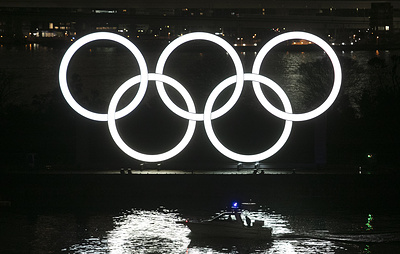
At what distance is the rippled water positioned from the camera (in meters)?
26.8

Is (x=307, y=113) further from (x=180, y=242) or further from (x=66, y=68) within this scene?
(x=66, y=68)

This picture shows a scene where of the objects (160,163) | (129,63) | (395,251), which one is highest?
(129,63)

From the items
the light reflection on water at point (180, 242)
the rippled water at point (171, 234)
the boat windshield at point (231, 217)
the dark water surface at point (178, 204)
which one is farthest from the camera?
the dark water surface at point (178, 204)

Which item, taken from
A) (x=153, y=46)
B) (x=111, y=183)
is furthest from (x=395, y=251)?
(x=153, y=46)

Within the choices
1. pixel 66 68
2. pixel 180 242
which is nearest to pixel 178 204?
pixel 180 242

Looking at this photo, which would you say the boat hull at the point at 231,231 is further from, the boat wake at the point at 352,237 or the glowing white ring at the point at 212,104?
the glowing white ring at the point at 212,104

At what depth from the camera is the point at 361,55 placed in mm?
129500

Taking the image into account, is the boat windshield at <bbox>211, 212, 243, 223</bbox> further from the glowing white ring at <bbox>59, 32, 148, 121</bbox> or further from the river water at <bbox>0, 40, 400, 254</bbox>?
the glowing white ring at <bbox>59, 32, 148, 121</bbox>

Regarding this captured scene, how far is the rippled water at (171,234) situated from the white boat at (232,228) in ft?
0.78

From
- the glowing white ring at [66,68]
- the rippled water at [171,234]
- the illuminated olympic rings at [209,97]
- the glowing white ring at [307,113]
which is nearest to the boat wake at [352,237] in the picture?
the rippled water at [171,234]

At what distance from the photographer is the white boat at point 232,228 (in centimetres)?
2692

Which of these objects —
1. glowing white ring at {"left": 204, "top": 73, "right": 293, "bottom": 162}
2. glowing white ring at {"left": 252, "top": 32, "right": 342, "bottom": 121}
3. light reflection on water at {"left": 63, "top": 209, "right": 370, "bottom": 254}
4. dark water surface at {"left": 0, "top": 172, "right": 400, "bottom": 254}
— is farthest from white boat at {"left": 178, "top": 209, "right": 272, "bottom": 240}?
glowing white ring at {"left": 252, "top": 32, "right": 342, "bottom": 121}

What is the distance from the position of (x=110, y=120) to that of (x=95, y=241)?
20.4 feet

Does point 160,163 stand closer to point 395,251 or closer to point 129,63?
point 395,251
